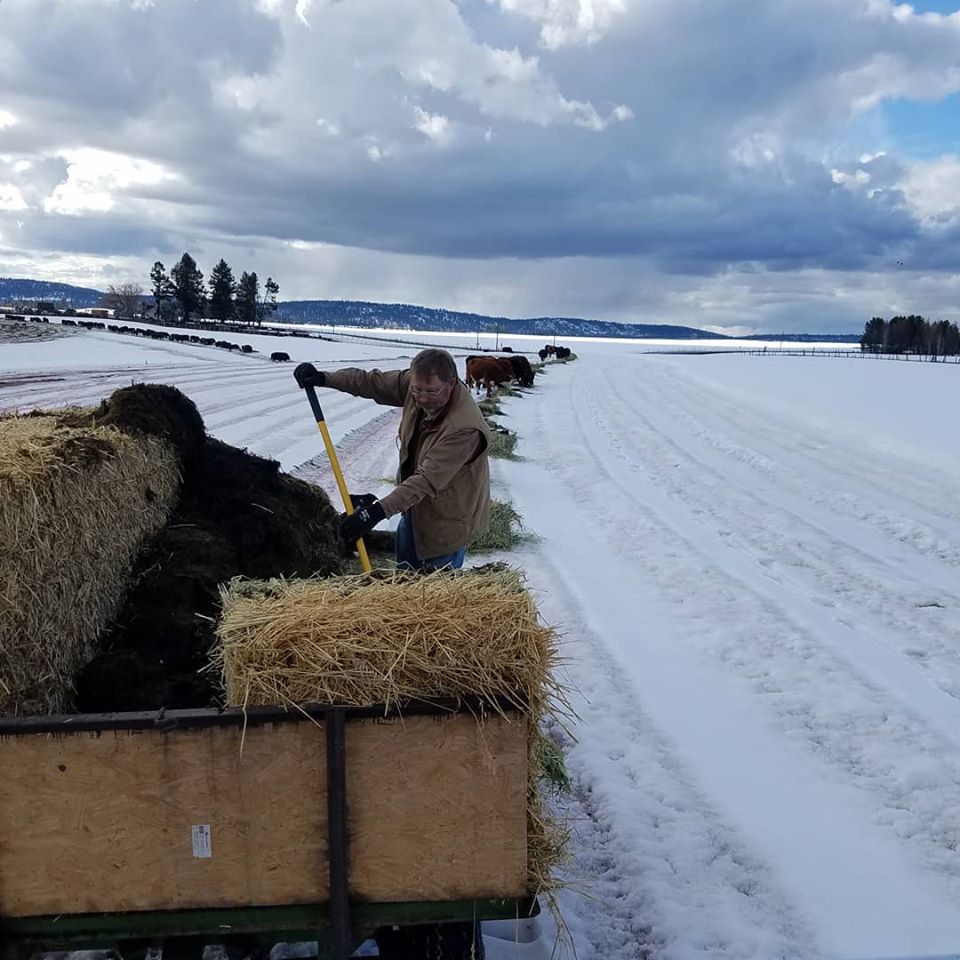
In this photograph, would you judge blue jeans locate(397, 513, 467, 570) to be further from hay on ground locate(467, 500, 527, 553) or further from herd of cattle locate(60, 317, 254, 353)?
herd of cattle locate(60, 317, 254, 353)

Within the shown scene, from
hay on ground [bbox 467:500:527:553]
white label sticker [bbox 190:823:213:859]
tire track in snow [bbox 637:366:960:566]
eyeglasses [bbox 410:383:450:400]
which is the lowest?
tire track in snow [bbox 637:366:960:566]

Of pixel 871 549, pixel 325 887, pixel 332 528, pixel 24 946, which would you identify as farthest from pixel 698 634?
pixel 24 946

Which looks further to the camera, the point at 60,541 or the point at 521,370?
the point at 521,370

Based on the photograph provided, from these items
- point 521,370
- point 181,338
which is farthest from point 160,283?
point 521,370

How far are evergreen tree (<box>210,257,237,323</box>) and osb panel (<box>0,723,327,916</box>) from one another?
11290cm

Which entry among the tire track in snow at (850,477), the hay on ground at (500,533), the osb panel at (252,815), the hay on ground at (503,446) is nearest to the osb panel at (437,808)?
the osb panel at (252,815)

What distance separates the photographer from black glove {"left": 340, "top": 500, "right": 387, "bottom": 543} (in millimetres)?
4074

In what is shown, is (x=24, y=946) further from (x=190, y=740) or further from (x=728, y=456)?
(x=728, y=456)

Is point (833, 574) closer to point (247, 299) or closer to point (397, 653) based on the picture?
point (397, 653)

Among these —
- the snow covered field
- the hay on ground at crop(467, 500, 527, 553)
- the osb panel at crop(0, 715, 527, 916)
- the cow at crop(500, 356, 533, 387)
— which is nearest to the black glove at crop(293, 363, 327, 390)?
the snow covered field

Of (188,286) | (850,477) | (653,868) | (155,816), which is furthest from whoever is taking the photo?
(188,286)

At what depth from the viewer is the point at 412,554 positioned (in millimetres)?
5305

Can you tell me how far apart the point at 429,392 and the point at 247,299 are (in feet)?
380

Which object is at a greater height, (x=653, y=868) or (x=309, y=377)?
(x=309, y=377)
